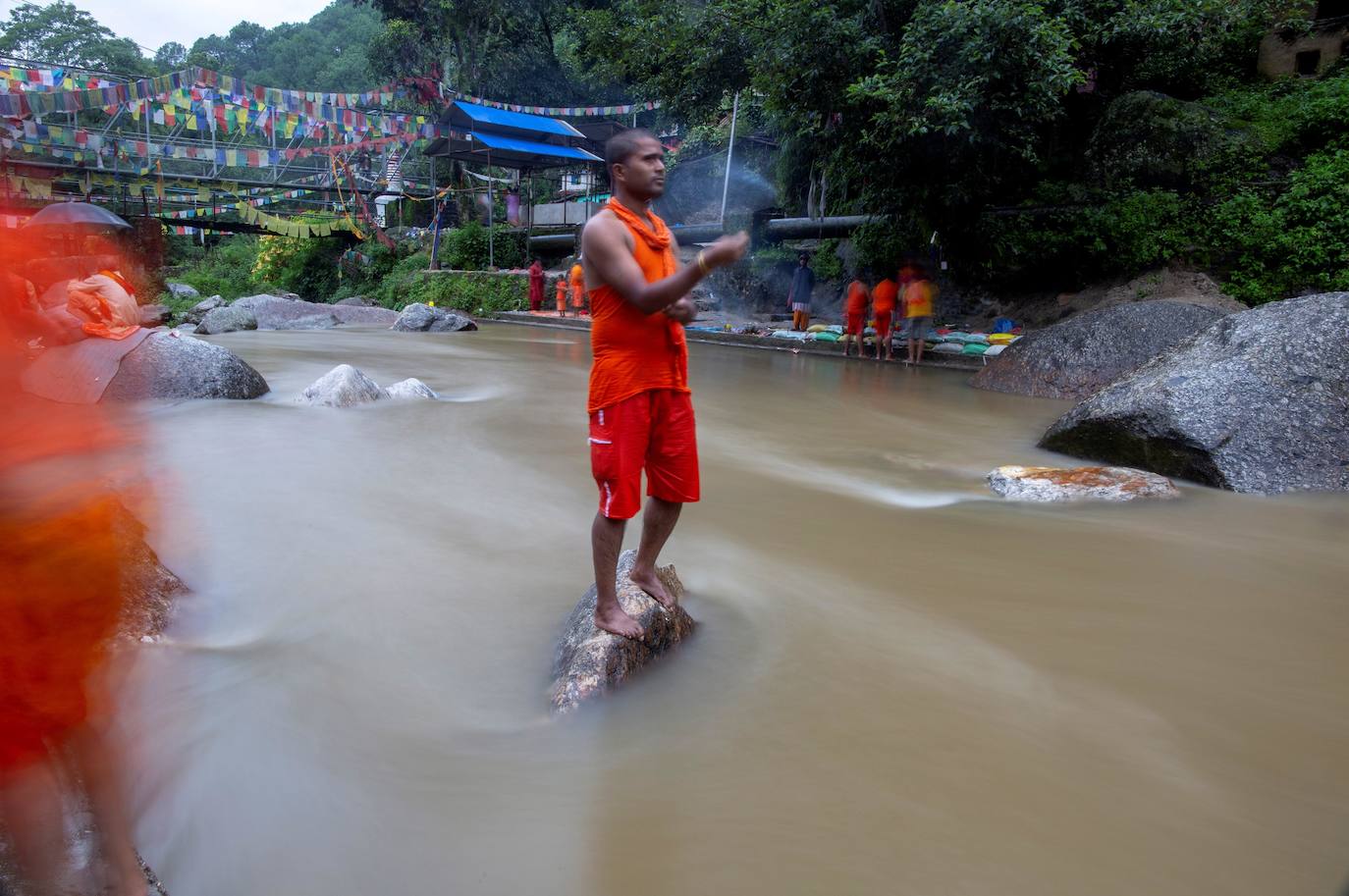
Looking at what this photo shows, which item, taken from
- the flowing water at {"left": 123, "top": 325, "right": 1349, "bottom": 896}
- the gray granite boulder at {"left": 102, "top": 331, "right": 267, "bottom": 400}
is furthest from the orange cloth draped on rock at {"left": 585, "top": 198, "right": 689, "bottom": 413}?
the gray granite boulder at {"left": 102, "top": 331, "right": 267, "bottom": 400}

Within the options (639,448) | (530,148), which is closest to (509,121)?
(530,148)

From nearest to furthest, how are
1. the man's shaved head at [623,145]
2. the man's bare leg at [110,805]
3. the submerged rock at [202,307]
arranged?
the man's bare leg at [110,805] < the man's shaved head at [623,145] < the submerged rock at [202,307]

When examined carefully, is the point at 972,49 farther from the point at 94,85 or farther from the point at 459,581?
the point at 94,85

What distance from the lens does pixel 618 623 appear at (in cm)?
320

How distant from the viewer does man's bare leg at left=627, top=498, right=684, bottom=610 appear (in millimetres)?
3299

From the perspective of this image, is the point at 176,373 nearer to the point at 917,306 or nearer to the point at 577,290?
the point at 917,306

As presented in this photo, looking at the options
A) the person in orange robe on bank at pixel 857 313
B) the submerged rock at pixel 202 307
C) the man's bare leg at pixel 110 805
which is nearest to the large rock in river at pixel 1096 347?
the person in orange robe on bank at pixel 857 313

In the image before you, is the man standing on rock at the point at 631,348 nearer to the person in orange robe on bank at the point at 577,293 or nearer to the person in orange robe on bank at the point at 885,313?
the person in orange robe on bank at the point at 885,313

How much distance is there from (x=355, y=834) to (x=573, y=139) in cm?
2469

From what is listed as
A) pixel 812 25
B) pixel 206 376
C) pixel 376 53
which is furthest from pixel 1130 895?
pixel 376 53

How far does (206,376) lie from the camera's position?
→ 859cm

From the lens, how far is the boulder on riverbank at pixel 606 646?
3.12m

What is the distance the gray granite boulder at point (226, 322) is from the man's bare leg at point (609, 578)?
18026mm

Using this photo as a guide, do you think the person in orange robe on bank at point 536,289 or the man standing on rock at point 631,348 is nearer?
the man standing on rock at point 631,348
